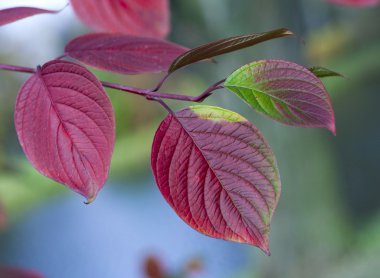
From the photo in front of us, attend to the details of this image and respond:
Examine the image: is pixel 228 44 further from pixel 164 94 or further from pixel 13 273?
pixel 13 273

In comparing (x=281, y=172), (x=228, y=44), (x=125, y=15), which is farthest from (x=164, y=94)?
(x=281, y=172)

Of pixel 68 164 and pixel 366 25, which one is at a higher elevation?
pixel 68 164

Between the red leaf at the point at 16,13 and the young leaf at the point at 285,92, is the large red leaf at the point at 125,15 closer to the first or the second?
the red leaf at the point at 16,13

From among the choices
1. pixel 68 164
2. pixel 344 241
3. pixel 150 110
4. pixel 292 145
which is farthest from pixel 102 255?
pixel 68 164

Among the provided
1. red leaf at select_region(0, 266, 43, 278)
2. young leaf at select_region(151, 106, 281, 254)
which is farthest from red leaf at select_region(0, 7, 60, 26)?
red leaf at select_region(0, 266, 43, 278)

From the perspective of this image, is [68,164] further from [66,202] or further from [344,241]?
[66,202]

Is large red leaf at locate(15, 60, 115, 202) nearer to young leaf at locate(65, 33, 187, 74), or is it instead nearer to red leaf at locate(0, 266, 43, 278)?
young leaf at locate(65, 33, 187, 74)

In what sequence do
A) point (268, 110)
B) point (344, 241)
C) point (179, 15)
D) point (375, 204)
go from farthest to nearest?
1. point (375, 204)
2. point (344, 241)
3. point (179, 15)
4. point (268, 110)
